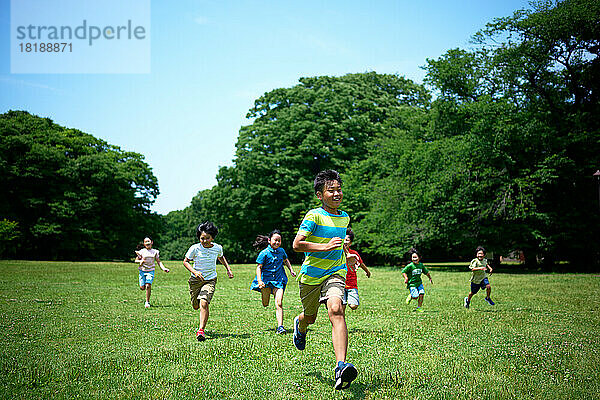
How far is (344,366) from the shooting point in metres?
4.79

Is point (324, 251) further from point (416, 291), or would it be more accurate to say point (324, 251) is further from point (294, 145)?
point (294, 145)

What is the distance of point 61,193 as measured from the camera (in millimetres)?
46562

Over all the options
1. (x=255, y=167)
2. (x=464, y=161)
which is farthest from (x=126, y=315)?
(x=255, y=167)

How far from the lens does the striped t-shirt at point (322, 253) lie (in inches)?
218

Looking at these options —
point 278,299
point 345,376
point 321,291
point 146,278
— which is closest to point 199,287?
point 278,299

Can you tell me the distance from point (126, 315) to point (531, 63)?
30.6m

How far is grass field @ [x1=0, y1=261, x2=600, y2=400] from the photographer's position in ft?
17.0

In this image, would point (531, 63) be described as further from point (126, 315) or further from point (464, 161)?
point (126, 315)

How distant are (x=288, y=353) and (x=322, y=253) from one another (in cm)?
220

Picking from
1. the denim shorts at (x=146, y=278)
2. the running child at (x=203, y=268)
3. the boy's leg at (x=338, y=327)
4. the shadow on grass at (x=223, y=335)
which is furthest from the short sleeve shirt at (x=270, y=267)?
the denim shorts at (x=146, y=278)

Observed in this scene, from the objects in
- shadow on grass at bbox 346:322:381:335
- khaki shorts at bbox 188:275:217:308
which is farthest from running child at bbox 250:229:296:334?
shadow on grass at bbox 346:322:381:335

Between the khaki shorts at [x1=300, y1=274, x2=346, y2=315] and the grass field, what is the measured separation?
0.86m

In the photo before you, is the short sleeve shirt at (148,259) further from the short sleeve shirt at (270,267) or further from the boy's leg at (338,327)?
the boy's leg at (338,327)

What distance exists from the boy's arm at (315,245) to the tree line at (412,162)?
27.2 metres
